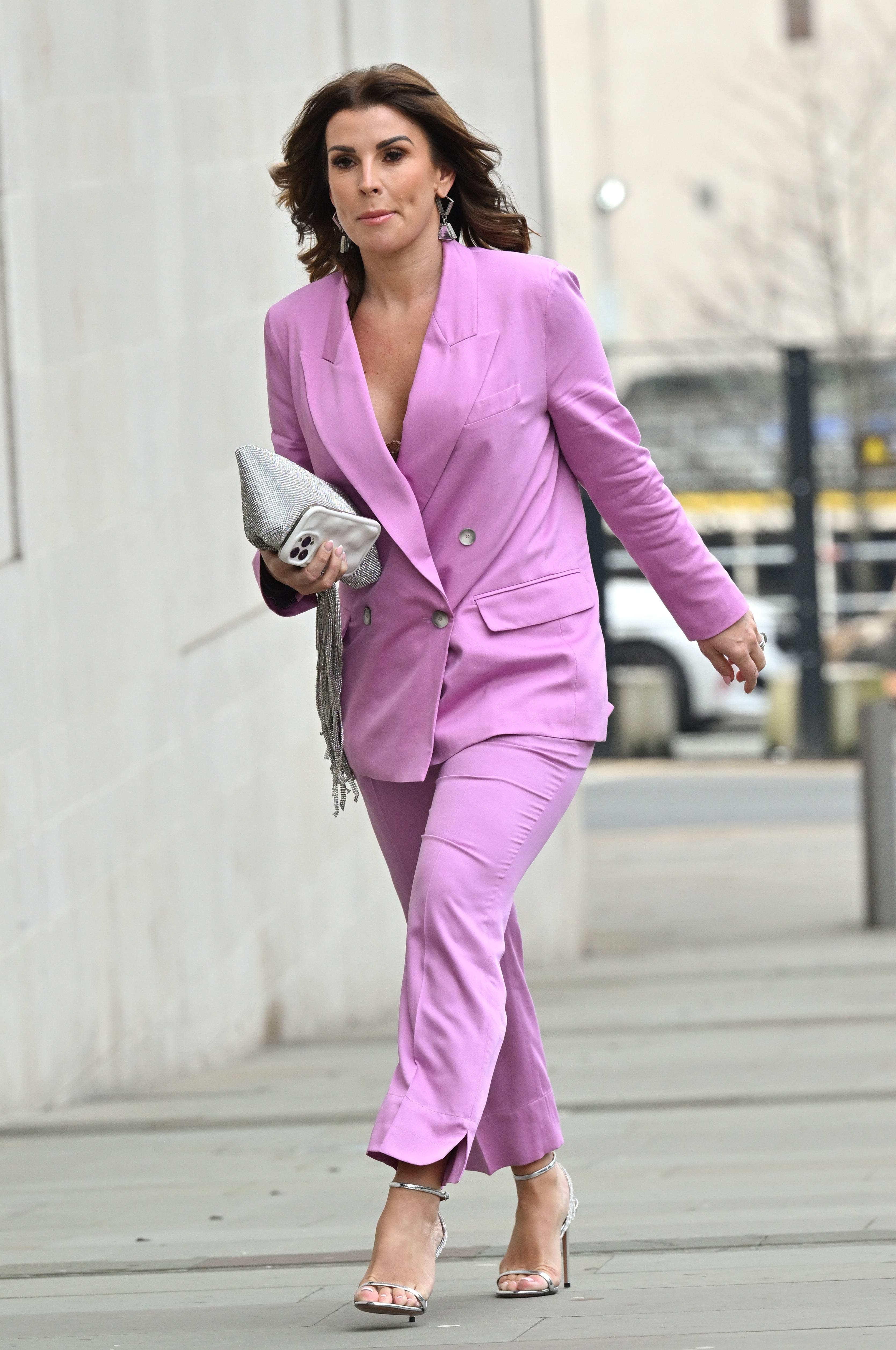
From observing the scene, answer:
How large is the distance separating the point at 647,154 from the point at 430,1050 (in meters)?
30.2

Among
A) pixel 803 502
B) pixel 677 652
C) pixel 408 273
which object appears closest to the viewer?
pixel 408 273

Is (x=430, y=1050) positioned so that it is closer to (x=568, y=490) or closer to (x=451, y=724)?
(x=451, y=724)

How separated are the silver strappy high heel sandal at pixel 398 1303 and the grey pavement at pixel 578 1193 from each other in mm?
35

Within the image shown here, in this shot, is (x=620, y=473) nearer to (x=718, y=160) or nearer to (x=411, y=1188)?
(x=411, y=1188)

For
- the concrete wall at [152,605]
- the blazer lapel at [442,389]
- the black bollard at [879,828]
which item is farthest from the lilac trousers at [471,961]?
the black bollard at [879,828]

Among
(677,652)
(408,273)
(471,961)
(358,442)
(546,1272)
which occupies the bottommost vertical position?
(546,1272)

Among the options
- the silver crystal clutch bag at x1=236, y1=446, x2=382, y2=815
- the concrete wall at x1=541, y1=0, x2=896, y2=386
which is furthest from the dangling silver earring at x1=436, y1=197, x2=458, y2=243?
the concrete wall at x1=541, y1=0, x2=896, y2=386

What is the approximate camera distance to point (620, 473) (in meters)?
3.37

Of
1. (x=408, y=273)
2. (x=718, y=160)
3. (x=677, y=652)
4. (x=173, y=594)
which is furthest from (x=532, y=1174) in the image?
(x=718, y=160)

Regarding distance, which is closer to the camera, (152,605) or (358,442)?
(358,442)

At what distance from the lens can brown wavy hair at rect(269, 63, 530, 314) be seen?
3342 mm

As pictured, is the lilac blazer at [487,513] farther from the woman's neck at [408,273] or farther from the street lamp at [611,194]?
the street lamp at [611,194]

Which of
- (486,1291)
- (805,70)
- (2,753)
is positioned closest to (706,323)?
(805,70)

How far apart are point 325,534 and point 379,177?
1.75ft
